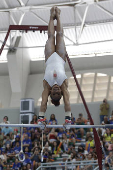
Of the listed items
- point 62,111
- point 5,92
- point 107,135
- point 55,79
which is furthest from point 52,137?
point 5,92

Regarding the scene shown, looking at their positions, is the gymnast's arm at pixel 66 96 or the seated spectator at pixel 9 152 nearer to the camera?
the gymnast's arm at pixel 66 96

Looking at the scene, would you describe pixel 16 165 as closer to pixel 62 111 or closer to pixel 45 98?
pixel 62 111

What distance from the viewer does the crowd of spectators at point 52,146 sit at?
1273 cm

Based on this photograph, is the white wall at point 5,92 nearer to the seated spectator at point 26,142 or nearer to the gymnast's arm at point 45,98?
the seated spectator at point 26,142

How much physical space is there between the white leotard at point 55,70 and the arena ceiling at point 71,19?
8798mm

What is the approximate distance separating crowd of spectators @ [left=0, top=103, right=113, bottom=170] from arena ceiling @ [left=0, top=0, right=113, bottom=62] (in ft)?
17.0

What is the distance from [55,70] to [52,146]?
6.10 m

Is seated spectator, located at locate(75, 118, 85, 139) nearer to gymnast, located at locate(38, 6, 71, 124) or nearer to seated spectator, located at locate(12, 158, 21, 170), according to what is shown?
seated spectator, located at locate(12, 158, 21, 170)

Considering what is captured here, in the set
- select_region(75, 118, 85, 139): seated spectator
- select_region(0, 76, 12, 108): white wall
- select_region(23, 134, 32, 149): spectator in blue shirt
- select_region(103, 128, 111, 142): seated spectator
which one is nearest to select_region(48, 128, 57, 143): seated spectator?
select_region(23, 134, 32, 149): spectator in blue shirt

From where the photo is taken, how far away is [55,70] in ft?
26.6

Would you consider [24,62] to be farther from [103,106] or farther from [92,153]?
[92,153]

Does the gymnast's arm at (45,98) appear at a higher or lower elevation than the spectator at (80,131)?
lower

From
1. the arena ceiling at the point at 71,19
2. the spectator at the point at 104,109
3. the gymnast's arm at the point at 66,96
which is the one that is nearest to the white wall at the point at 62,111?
the spectator at the point at 104,109

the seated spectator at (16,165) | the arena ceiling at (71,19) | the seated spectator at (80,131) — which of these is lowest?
the seated spectator at (16,165)
